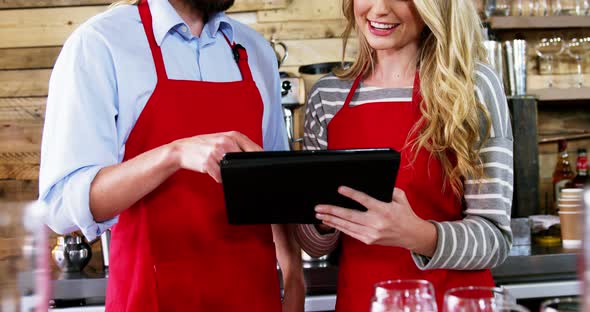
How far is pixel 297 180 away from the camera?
106cm

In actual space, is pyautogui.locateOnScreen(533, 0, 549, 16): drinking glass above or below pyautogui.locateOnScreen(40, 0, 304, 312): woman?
above

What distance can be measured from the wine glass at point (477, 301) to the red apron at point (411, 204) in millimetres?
697

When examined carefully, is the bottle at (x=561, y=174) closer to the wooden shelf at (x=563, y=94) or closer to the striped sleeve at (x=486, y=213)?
the wooden shelf at (x=563, y=94)

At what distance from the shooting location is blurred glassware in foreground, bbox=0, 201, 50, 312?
1.57ft

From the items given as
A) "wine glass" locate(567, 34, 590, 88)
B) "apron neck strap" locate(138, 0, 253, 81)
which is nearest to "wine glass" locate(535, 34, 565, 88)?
"wine glass" locate(567, 34, 590, 88)


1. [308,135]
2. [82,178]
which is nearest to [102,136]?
[82,178]

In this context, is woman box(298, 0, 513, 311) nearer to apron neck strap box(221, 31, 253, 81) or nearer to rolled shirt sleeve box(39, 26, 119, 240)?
apron neck strap box(221, 31, 253, 81)

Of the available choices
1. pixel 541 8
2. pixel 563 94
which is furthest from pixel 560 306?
pixel 541 8

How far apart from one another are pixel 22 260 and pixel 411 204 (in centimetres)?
104

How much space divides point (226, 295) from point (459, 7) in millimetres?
833

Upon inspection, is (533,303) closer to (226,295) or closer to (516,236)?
(516,236)

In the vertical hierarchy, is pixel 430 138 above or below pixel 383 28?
below

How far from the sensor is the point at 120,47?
4.22 ft

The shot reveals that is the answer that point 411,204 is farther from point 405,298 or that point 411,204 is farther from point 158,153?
point 405,298
